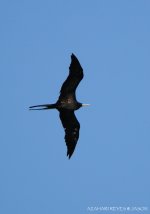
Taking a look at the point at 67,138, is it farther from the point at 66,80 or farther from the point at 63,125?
the point at 66,80

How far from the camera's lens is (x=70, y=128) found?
29.5m

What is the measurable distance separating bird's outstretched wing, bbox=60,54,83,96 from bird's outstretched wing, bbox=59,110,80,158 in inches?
37.9

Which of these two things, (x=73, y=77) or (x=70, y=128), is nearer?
(x=73, y=77)

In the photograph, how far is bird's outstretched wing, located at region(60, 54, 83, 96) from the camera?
28.7 metres

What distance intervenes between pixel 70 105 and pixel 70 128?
93cm

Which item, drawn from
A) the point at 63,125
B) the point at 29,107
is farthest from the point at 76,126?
the point at 29,107

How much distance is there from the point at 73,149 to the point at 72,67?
314cm

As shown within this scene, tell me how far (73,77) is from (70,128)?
80.3 inches

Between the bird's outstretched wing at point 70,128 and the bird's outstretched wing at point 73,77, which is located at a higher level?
the bird's outstretched wing at point 73,77

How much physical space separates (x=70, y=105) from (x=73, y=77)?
1115mm

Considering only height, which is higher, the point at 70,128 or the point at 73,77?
the point at 73,77

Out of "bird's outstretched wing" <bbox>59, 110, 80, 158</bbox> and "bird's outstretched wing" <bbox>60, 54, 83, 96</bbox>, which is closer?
"bird's outstretched wing" <bbox>60, 54, 83, 96</bbox>

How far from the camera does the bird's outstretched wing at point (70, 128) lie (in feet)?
96.3

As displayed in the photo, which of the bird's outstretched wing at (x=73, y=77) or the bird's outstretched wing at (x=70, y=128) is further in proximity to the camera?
the bird's outstretched wing at (x=70, y=128)
